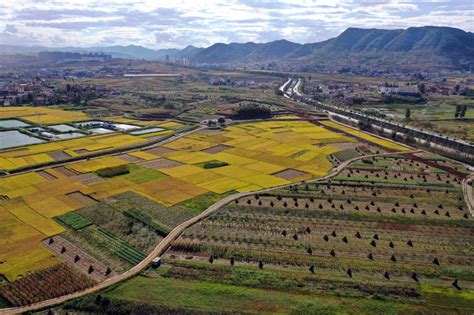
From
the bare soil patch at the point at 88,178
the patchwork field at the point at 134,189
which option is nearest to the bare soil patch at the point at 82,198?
the patchwork field at the point at 134,189

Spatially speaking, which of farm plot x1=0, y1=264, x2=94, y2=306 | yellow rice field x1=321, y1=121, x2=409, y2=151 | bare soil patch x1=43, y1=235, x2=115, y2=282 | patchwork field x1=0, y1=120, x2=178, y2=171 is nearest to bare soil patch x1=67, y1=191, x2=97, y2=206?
bare soil patch x1=43, y1=235, x2=115, y2=282

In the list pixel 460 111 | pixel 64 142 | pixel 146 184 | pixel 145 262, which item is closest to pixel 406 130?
pixel 460 111

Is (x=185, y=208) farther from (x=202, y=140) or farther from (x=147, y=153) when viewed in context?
(x=202, y=140)

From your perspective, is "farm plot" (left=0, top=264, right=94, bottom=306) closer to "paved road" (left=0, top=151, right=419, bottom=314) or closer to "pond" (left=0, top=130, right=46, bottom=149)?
"paved road" (left=0, top=151, right=419, bottom=314)

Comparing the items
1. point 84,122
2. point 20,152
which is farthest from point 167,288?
point 84,122

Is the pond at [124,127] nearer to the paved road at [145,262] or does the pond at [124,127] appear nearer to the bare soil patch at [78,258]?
the paved road at [145,262]

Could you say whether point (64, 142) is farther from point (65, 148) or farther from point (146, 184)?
point (146, 184)
